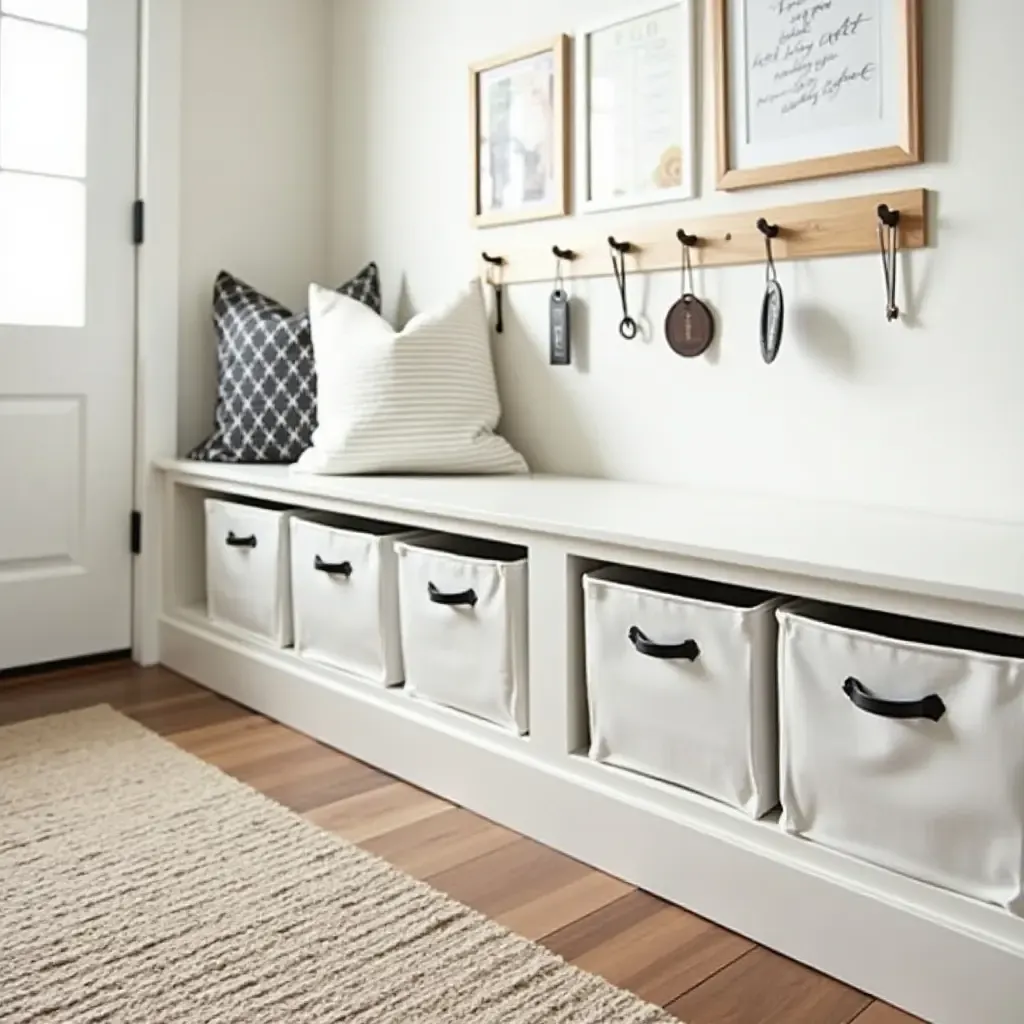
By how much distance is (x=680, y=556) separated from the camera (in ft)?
4.73

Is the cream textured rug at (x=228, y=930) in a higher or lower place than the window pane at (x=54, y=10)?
lower

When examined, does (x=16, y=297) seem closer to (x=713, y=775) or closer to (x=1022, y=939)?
(x=713, y=775)

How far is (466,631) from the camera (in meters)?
1.82

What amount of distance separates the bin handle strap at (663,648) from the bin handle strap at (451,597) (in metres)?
0.34

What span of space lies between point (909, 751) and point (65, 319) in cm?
217

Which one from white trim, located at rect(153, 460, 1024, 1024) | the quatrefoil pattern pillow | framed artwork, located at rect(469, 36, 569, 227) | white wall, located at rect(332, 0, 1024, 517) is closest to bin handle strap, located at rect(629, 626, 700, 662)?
white trim, located at rect(153, 460, 1024, 1024)

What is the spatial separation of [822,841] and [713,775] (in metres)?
0.17

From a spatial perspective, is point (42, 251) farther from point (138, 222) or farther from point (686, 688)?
point (686, 688)

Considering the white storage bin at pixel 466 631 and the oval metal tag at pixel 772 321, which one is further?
the oval metal tag at pixel 772 321

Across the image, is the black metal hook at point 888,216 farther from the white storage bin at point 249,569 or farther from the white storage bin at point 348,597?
the white storage bin at point 249,569

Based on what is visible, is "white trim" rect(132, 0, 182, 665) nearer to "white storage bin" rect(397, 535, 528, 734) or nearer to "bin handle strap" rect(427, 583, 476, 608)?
"white storage bin" rect(397, 535, 528, 734)

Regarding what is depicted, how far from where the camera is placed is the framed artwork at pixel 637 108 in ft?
6.61

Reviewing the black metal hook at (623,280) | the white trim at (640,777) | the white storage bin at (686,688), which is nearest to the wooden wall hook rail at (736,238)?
the black metal hook at (623,280)

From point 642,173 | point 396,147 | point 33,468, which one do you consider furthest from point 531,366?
point 33,468
